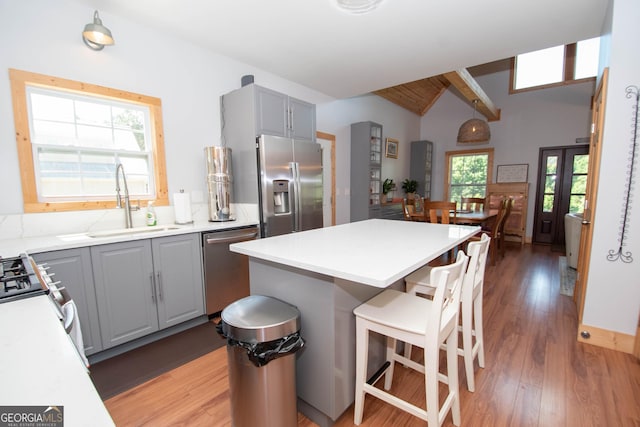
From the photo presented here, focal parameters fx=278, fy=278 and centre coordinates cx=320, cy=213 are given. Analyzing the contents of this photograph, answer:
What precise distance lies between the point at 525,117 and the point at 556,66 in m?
1.05

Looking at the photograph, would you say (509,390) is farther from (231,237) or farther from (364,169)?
(364,169)

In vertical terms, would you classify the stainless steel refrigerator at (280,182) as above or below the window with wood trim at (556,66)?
below

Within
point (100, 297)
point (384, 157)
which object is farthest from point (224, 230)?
point (384, 157)

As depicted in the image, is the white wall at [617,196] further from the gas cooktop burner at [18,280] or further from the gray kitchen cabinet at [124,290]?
the gray kitchen cabinet at [124,290]

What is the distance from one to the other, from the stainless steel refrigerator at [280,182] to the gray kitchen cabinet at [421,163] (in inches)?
169

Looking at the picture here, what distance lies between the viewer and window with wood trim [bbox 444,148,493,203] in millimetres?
6535

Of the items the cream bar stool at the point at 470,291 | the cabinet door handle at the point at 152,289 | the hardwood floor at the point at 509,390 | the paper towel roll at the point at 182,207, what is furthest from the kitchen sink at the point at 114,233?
the cream bar stool at the point at 470,291

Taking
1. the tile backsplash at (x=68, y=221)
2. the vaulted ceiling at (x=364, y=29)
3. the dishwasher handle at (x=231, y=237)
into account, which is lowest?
the dishwasher handle at (x=231, y=237)

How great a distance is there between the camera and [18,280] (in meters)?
1.13

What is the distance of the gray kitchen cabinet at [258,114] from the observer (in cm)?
291

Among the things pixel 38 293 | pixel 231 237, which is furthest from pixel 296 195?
pixel 38 293

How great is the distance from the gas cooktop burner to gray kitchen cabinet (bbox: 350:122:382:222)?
442 cm

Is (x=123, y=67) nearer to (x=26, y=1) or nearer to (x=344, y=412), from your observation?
(x=26, y=1)

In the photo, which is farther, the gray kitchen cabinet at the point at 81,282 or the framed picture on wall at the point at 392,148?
the framed picture on wall at the point at 392,148
